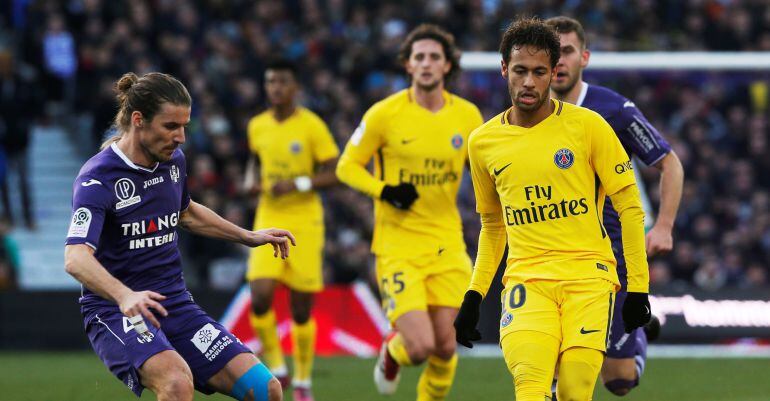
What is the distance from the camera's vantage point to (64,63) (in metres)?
20.5

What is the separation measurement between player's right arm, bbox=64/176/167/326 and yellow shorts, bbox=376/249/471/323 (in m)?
3.29

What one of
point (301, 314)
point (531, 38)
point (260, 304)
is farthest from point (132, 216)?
point (301, 314)

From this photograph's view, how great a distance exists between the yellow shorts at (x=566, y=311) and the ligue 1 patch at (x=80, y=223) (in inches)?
84.2

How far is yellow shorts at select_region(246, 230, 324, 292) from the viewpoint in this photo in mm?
11898

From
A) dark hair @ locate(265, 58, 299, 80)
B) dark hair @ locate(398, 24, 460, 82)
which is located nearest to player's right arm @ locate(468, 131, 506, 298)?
dark hair @ locate(398, 24, 460, 82)

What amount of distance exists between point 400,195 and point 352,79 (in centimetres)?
1223

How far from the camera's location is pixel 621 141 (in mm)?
8305

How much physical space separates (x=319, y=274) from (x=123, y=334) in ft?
18.0

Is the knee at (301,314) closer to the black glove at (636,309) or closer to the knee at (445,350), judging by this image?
the knee at (445,350)

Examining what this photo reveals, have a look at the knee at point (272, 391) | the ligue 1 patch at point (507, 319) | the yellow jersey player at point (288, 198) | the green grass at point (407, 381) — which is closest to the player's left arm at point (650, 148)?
the ligue 1 patch at point (507, 319)

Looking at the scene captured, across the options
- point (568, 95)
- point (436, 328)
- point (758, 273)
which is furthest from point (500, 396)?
point (758, 273)

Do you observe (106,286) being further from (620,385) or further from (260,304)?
(260,304)

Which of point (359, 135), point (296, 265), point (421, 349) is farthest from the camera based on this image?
point (296, 265)

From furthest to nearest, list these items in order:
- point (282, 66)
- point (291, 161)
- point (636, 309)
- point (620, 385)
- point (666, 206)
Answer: point (291, 161) → point (282, 66) → point (620, 385) → point (666, 206) → point (636, 309)
